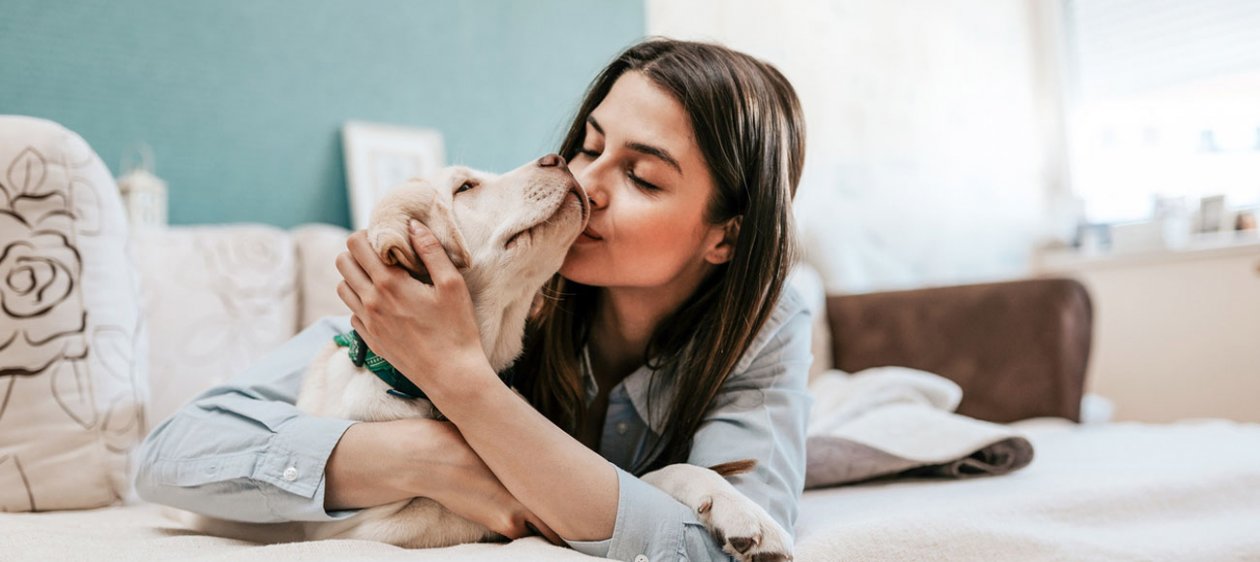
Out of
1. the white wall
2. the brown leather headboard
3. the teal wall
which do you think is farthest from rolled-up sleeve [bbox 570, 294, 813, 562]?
the white wall

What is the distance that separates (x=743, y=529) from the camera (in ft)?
3.06

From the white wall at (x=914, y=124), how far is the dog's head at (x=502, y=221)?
7.34ft

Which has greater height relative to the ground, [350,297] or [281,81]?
[281,81]

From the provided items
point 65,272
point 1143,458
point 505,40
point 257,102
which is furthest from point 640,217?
point 505,40

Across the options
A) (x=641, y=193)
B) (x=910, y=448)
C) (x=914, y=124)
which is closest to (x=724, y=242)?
(x=641, y=193)

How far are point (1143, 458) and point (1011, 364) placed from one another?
78 centimetres

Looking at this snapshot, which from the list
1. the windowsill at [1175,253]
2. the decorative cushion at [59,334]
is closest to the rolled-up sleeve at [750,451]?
the decorative cushion at [59,334]

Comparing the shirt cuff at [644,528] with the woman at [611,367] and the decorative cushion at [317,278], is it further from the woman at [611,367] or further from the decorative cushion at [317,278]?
the decorative cushion at [317,278]

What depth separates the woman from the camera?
97 cm

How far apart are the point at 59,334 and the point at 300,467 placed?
641mm

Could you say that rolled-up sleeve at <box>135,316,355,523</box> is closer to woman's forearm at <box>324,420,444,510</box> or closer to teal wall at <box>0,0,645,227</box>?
woman's forearm at <box>324,420,444,510</box>

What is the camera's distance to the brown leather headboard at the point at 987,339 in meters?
2.34

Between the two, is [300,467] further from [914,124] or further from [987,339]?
[914,124]

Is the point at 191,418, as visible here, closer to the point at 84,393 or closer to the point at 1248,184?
the point at 84,393
